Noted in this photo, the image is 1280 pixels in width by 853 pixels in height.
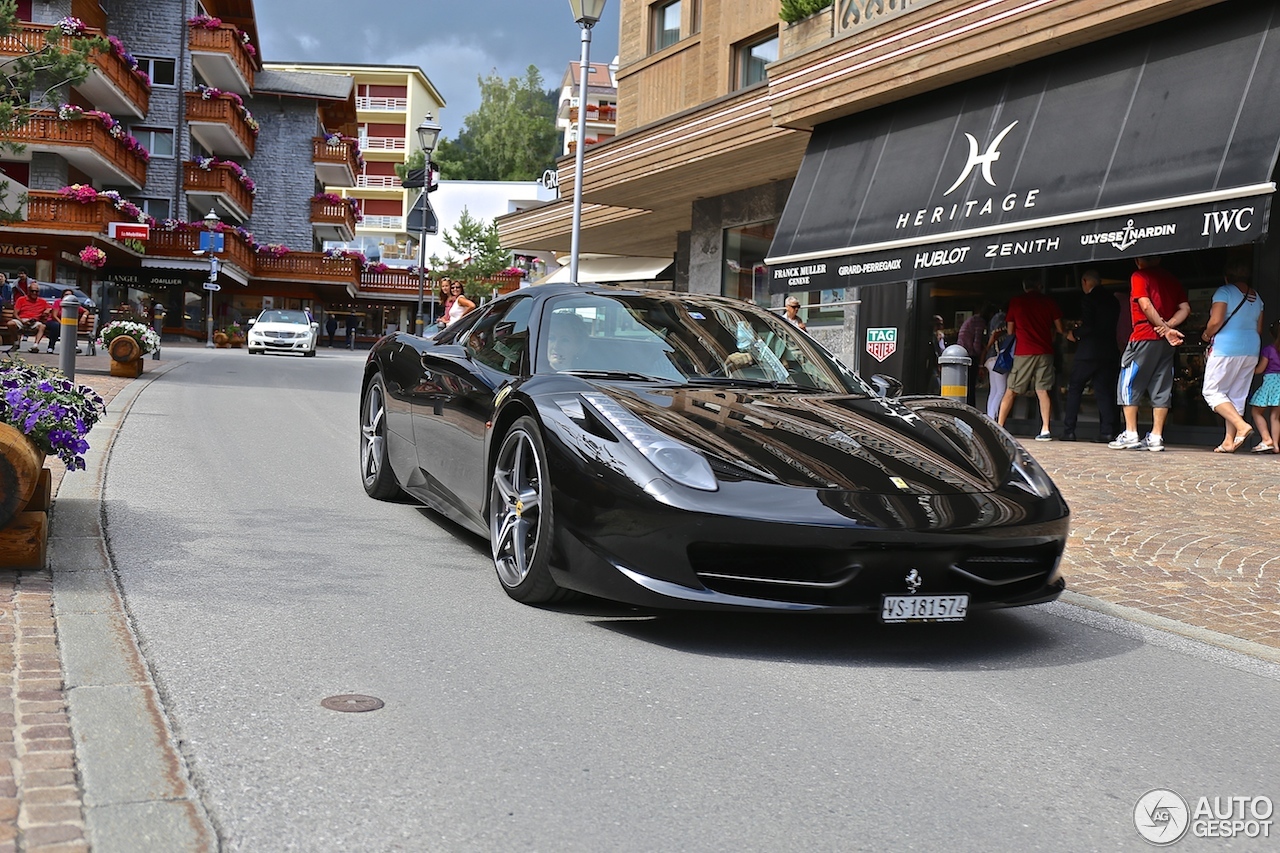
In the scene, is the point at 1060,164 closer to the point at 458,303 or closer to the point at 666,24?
the point at 458,303

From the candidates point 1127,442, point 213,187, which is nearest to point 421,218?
point 1127,442

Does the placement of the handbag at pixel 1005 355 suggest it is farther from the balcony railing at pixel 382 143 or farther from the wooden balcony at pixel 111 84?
the balcony railing at pixel 382 143

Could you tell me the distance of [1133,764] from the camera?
11.0ft

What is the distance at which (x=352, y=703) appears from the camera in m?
3.51

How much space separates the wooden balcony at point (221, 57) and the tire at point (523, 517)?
4748 centimetres

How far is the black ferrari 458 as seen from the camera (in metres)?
4.13

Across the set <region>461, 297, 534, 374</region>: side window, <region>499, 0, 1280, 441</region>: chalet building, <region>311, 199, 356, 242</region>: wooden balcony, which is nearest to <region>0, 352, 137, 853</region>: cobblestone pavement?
<region>461, 297, 534, 374</region>: side window

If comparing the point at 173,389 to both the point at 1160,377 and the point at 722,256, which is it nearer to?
the point at 722,256

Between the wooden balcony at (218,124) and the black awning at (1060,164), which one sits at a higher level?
the wooden balcony at (218,124)

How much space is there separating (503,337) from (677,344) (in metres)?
0.87

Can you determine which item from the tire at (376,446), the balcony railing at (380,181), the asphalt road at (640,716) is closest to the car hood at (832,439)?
the asphalt road at (640,716)

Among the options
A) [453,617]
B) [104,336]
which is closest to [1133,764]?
[453,617]

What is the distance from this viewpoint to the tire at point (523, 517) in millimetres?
4699

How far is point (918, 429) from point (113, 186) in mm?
45232
